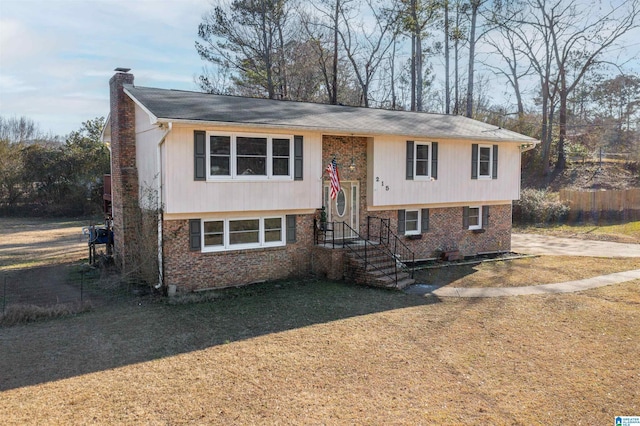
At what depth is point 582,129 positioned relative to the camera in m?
45.8

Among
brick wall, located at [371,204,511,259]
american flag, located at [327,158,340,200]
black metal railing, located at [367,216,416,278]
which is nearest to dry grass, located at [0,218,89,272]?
american flag, located at [327,158,340,200]

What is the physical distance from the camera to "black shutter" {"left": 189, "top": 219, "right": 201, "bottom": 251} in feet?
40.8

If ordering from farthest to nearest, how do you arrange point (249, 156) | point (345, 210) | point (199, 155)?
point (345, 210), point (249, 156), point (199, 155)

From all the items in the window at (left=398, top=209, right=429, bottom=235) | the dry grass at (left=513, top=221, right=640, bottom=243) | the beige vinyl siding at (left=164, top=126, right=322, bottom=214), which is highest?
the beige vinyl siding at (left=164, top=126, right=322, bottom=214)

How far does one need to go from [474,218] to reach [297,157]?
8.71 meters

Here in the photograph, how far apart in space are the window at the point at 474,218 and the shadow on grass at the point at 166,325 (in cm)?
704

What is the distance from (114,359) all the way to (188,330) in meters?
1.81

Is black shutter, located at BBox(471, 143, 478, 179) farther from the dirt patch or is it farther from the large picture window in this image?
the dirt patch

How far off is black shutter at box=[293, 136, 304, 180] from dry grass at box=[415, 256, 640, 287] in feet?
16.7

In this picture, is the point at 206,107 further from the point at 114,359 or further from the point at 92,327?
the point at 114,359

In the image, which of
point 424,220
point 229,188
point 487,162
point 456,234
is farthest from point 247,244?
point 487,162

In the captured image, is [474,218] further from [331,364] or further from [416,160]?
[331,364]

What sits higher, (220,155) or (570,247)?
(220,155)

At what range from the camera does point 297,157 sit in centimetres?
1366
